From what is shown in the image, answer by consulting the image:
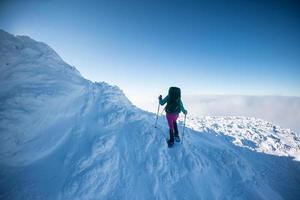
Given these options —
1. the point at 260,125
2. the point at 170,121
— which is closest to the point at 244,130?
the point at 260,125

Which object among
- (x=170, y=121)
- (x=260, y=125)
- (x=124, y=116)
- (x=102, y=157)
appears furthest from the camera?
(x=260, y=125)

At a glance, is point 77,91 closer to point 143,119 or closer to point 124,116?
point 124,116

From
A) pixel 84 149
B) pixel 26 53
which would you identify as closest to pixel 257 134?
pixel 84 149

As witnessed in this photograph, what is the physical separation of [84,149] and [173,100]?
53.5 feet

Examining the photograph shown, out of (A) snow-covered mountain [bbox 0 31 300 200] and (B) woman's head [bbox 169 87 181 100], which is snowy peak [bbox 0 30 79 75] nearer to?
(A) snow-covered mountain [bbox 0 31 300 200]

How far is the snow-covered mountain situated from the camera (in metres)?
22.0

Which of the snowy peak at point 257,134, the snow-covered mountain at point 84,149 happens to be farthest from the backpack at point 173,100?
the snowy peak at point 257,134

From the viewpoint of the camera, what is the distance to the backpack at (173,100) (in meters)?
14.0

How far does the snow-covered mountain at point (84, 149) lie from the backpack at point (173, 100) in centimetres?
1499

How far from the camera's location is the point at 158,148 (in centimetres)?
3008

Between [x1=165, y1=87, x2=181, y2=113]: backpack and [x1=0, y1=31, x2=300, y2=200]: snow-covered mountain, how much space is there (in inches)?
590

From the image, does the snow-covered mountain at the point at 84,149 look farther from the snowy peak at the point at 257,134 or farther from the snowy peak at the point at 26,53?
the snowy peak at the point at 257,134

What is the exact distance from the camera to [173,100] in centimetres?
1402

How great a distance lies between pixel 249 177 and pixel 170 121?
27.2 metres
